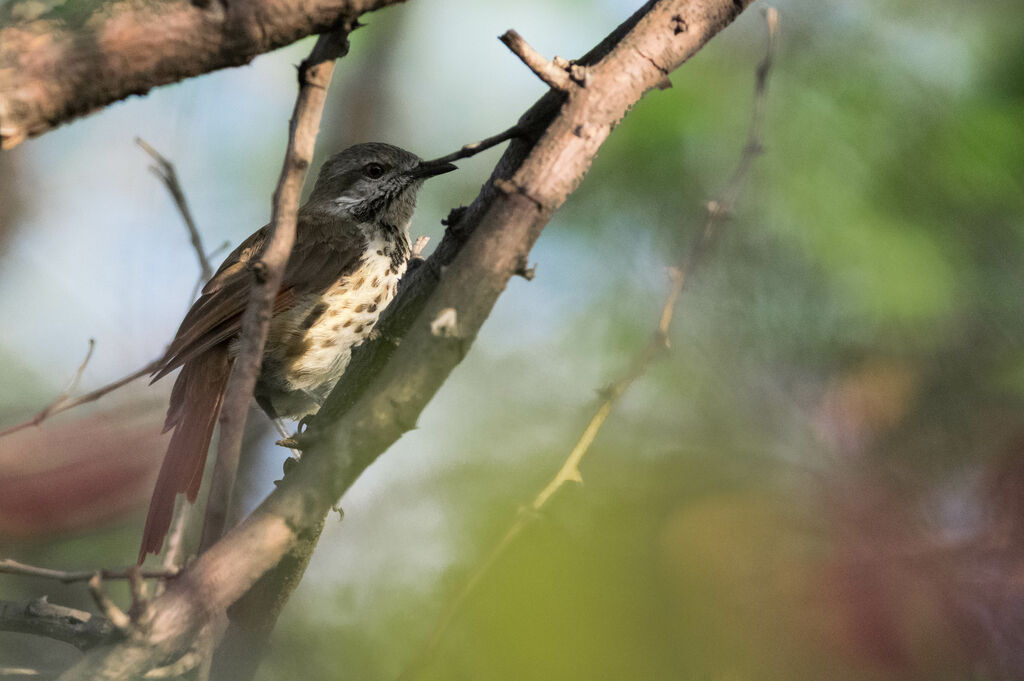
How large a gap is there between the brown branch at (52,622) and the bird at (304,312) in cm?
55

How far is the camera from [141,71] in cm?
158

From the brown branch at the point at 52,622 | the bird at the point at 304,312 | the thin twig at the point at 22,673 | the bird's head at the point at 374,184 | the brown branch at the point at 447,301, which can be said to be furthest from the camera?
the bird's head at the point at 374,184

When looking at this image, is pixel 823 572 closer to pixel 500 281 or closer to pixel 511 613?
pixel 511 613

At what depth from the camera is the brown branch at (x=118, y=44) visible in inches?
57.9

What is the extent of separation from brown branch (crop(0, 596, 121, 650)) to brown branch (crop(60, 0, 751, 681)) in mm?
376

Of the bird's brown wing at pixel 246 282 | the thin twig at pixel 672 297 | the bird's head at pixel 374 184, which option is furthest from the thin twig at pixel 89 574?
the bird's head at pixel 374 184

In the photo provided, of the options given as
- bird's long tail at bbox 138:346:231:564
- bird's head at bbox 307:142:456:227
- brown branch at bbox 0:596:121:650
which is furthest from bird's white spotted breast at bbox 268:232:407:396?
brown branch at bbox 0:596:121:650

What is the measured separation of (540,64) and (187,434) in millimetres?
1999

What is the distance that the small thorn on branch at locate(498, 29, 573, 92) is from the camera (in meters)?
1.87

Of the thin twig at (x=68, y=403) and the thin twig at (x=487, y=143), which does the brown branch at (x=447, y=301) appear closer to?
the thin twig at (x=487, y=143)

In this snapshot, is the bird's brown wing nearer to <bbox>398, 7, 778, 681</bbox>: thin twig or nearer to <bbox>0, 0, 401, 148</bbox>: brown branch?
<bbox>398, 7, 778, 681</bbox>: thin twig

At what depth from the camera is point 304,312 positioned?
12.2 ft

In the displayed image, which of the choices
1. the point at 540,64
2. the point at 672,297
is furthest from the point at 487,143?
the point at 672,297

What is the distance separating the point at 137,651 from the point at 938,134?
3257 mm
